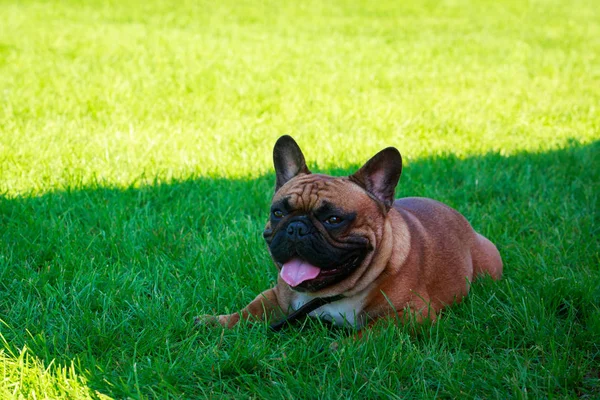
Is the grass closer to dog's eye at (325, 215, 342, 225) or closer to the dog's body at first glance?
the dog's body

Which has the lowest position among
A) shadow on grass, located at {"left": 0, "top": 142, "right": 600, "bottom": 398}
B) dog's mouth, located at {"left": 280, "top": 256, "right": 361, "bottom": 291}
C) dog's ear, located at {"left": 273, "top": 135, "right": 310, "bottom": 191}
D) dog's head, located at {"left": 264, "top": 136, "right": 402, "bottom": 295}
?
shadow on grass, located at {"left": 0, "top": 142, "right": 600, "bottom": 398}

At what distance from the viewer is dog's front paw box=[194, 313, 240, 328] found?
3312 mm

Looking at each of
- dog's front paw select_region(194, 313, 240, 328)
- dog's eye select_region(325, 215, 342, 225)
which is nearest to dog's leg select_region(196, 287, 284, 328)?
dog's front paw select_region(194, 313, 240, 328)

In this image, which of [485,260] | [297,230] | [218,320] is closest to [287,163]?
[297,230]

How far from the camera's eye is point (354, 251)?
3178 millimetres

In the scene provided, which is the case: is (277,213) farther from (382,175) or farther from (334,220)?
(382,175)

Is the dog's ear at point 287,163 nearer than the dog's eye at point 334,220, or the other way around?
the dog's eye at point 334,220

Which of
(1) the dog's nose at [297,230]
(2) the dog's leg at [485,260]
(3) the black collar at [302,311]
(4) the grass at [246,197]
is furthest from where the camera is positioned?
(2) the dog's leg at [485,260]

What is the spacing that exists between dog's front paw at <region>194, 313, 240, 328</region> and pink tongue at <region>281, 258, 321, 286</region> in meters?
0.37

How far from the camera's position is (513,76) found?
9742 millimetres

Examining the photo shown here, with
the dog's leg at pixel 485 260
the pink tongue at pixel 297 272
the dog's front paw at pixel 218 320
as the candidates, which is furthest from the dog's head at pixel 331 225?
the dog's leg at pixel 485 260

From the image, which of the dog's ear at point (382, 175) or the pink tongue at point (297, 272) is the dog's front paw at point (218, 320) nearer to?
the pink tongue at point (297, 272)

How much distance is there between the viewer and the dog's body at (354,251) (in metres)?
3.16

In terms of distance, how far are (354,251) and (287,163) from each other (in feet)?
2.47
